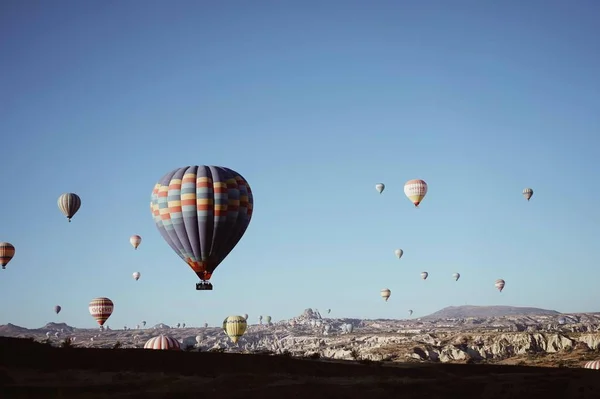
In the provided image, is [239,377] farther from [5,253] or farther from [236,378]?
[5,253]

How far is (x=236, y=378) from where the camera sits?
29625mm

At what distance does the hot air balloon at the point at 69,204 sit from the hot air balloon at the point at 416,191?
177 feet

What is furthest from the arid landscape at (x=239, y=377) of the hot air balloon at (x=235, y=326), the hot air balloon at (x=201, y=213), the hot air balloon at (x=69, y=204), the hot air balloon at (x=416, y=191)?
the hot air balloon at (x=235, y=326)

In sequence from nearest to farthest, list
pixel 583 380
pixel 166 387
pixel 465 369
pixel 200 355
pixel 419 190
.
→ 1. pixel 166 387
2. pixel 583 380
3. pixel 200 355
4. pixel 465 369
5. pixel 419 190

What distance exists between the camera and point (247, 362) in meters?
35.6

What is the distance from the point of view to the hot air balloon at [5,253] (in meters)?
104

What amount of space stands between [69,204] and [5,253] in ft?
56.5

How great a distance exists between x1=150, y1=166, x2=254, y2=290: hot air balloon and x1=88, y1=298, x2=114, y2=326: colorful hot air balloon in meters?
45.1

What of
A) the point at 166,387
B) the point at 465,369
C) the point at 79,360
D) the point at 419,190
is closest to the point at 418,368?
the point at 465,369

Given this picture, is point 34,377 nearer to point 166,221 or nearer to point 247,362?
point 247,362

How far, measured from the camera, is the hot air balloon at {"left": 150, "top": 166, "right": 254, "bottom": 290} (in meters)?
59.9

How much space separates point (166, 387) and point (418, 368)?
15718 mm

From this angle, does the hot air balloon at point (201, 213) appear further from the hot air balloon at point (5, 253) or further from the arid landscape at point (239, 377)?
the hot air balloon at point (5, 253)

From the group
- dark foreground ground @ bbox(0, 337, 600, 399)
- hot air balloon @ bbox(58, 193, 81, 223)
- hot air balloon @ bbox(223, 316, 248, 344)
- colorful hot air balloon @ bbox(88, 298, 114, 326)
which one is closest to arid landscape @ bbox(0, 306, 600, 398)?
dark foreground ground @ bbox(0, 337, 600, 399)
